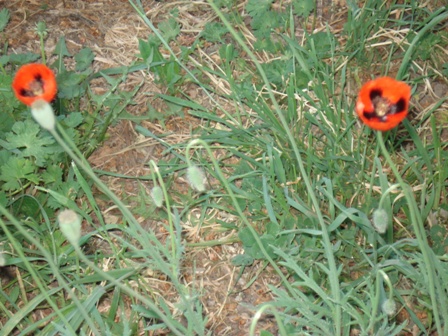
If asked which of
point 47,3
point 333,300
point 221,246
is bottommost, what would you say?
point 221,246

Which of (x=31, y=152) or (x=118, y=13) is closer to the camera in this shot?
(x=31, y=152)

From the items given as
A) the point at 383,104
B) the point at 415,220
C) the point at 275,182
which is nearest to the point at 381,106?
the point at 383,104

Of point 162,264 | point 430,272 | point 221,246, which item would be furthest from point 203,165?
point 430,272

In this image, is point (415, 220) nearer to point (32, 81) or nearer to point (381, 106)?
point (381, 106)

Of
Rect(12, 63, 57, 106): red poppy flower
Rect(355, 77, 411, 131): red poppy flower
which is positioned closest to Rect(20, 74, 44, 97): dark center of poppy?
Rect(12, 63, 57, 106): red poppy flower

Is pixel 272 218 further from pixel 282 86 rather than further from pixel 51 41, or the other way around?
pixel 51 41

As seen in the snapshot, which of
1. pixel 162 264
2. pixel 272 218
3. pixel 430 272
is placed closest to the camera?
pixel 430 272

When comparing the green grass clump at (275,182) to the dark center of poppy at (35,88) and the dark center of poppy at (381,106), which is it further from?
the dark center of poppy at (35,88)
